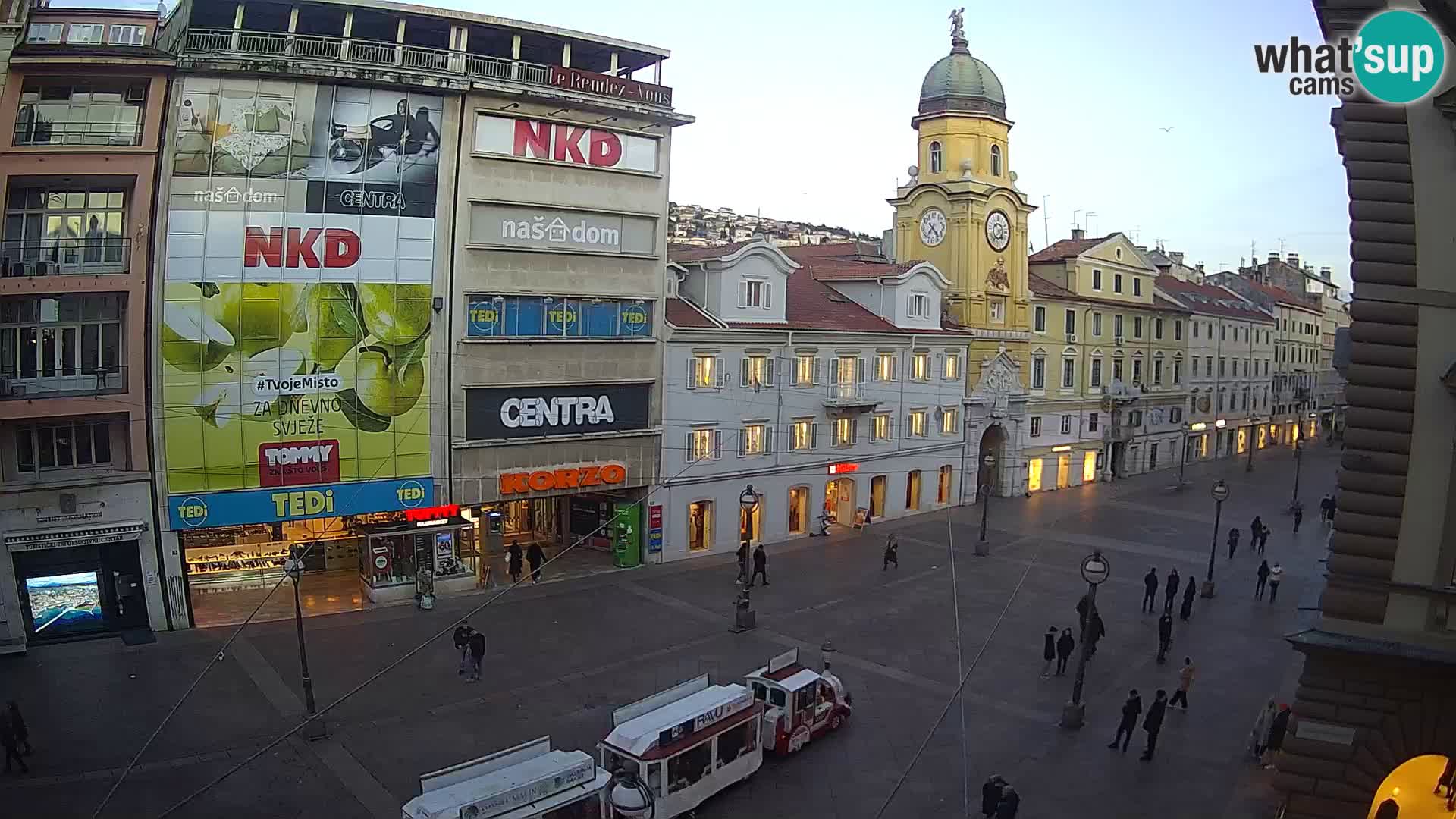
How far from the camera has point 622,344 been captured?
115 ft

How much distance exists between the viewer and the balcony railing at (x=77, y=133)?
85.6 feet

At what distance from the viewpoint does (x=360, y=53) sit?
2983cm

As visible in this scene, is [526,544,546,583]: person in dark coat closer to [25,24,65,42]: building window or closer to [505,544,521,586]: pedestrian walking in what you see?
[505,544,521,586]: pedestrian walking

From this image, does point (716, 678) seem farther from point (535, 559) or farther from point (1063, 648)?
point (535, 559)

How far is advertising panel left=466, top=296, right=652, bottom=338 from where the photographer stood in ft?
104

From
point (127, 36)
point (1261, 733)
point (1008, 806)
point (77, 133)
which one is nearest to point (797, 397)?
point (1261, 733)

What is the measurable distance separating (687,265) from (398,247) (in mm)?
12561

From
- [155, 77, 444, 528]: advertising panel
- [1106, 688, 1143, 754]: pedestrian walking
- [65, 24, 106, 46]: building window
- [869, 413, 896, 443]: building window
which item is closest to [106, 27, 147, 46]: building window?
[65, 24, 106, 46]: building window

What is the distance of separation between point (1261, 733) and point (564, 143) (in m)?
25.8

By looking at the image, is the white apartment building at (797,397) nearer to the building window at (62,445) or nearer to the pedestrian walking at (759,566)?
the pedestrian walking at (759,566)

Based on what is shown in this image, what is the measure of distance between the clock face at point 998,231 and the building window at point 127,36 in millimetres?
38412

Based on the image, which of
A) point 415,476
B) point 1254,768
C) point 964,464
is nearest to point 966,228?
point 964,464

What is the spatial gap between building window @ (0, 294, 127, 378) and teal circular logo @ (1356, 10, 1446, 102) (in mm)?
28947

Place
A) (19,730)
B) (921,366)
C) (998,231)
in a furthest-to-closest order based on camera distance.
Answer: (998,231)
(921,366)
(19,730)
